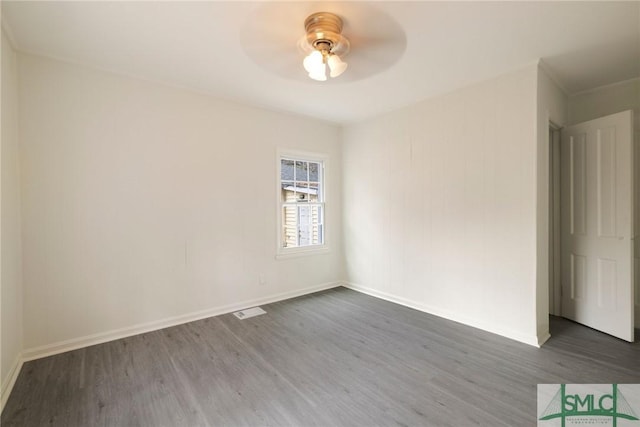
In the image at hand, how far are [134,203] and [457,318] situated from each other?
11.8ft

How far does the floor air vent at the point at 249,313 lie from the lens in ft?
11.0

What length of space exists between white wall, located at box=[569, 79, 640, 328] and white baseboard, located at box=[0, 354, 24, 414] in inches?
214

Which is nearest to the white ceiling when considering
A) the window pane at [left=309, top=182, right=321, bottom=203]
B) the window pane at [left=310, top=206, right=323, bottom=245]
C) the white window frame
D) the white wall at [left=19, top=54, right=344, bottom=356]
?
the white wall at [left=19, top=54, right=344, bottom=356]

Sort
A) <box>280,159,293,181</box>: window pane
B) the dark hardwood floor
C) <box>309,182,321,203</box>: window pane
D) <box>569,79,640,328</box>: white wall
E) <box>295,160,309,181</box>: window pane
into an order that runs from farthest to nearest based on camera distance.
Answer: <box>309,182,321,203</box>: window pane, <box>295,160,309,181</box>: window pane, <box>280,159,293,181</box>: window pane, <box>569,79,640,328</box>: white wall, the dark hardwood floor

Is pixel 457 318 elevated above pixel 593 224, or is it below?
below

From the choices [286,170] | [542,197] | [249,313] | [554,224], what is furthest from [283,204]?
[554,224]

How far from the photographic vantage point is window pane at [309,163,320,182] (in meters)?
4.45

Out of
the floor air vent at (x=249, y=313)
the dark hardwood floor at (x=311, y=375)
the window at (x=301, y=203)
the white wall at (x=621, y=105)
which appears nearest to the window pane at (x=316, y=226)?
the window at (x=301, y=203)

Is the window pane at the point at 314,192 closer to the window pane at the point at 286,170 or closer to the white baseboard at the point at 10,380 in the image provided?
the window pane at the point at 286,170

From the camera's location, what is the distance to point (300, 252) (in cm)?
418

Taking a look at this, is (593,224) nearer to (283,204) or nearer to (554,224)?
(554,224)

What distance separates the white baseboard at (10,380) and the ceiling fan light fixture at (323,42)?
2.99 metres

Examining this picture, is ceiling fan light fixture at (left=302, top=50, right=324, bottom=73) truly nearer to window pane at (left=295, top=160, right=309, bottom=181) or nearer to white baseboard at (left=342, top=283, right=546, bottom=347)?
window pane at (left=295, top=160, right=309, bottom=181)

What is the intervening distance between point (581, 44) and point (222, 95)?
3368 millimetres
